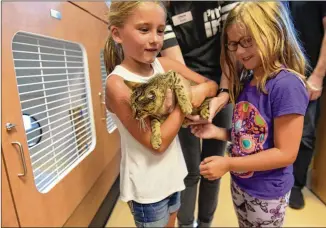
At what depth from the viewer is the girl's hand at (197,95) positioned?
18.1 inches

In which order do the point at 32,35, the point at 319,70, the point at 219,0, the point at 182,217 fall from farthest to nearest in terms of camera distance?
the point at 182,217 < the point at 32,35 < the point at 219,0 < the point at 319,70

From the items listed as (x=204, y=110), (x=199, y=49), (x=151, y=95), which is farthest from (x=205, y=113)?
(x=199, y=49)

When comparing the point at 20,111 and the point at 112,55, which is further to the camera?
the point at 20,111

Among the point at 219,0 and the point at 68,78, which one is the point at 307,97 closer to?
the point at 219,0

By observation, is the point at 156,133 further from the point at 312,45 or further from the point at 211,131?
the point at 312,45

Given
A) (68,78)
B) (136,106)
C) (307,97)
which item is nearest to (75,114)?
(68,78)

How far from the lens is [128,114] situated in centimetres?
45

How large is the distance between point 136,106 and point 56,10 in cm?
54

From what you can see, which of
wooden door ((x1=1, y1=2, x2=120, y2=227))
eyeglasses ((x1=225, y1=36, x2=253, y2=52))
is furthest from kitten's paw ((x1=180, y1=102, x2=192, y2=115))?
wooden door ((x1=1, y1=2, x2=120, y2=227))

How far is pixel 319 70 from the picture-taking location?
15.7 inches

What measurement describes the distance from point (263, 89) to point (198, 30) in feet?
0.64

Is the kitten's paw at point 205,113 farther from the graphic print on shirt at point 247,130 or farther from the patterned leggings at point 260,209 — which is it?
the patterned leggings at point 260,209

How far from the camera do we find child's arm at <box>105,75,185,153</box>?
1.45 feet

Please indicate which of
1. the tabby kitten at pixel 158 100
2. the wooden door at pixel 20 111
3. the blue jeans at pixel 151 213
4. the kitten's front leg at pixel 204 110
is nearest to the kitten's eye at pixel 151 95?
the tabby kitten at pixel 158 100
